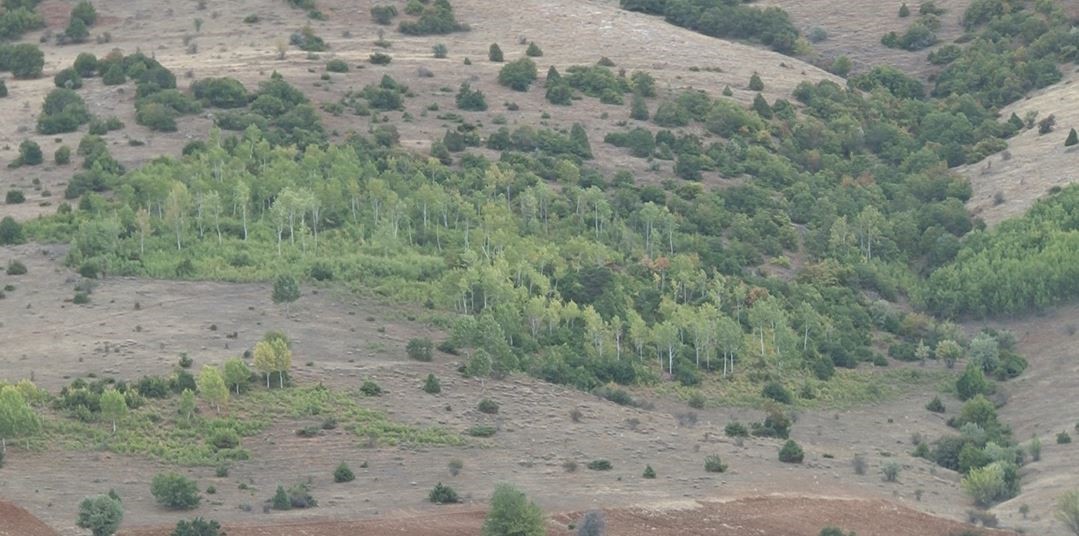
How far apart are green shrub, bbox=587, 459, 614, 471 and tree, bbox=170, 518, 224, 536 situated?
15.8 metres

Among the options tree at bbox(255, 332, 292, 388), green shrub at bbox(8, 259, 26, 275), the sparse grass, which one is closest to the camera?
the sparse grass

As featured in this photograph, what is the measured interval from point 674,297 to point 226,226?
18.7m

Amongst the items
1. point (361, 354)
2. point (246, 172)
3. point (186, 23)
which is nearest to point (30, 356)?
point (361, 354)

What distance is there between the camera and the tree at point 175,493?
77125mm

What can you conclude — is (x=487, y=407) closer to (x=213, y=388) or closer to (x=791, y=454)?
(x=213, y=388)

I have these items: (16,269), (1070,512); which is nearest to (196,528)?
(1070,512)

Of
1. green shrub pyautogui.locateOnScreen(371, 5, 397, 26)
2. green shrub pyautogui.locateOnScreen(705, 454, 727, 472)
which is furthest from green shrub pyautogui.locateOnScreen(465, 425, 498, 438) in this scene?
green shrub pyautogui.locateOnScreen(371, 5, 397, 26)

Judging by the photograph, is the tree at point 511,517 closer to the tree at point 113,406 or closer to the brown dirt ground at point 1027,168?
the tree at point 113,406

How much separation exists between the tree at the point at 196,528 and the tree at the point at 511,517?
25.8 feet

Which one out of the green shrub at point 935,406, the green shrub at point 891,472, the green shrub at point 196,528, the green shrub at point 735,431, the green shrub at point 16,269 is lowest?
the green shrub at point 935,406

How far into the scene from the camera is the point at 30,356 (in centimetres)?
9031

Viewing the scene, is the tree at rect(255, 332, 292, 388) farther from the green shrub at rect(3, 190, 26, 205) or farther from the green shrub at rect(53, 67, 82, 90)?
the green shrub at rect(53, 67, 82, 90)

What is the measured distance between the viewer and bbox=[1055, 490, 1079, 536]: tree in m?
80.3

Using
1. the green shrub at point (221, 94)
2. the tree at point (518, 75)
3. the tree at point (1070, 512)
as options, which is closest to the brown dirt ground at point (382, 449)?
the tree at point (1070, 512)
